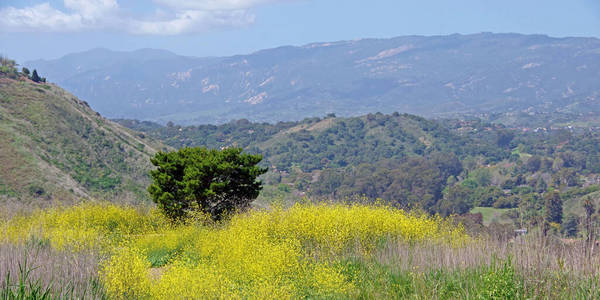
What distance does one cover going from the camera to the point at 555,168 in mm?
147000

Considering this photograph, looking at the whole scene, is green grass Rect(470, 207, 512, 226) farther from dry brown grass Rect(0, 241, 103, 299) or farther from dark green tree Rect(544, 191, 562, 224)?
dry brown grass Rect(0, 241, 103, 299)

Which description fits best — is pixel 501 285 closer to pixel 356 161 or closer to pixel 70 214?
pixel 70 214

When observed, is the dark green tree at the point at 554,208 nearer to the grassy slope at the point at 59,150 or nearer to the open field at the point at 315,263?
the grassy slope at the point at 59,150

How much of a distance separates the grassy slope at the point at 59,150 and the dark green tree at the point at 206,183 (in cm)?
1817

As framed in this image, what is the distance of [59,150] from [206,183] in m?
33.6

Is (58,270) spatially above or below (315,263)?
above

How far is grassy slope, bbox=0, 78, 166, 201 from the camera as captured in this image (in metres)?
36.3

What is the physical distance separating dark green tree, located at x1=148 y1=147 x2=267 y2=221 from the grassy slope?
18172 mm


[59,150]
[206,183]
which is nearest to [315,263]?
[206,183]

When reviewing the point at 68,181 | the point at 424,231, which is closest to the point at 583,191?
the point at 68,181

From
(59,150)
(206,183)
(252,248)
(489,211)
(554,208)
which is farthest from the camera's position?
(489,211)

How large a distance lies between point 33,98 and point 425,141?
527 feet

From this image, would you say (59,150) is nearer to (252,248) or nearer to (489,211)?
(252,248)

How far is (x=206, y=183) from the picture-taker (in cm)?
1716
